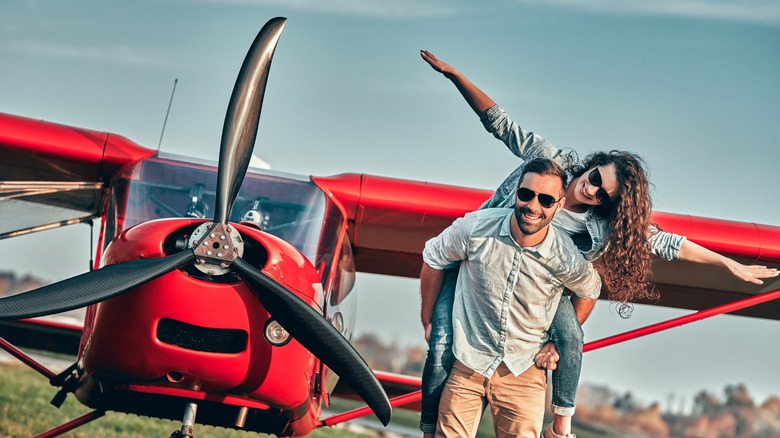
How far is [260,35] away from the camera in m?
5.19

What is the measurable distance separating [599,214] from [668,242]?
340mm

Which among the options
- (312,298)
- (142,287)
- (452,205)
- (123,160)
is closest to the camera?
(142,287)

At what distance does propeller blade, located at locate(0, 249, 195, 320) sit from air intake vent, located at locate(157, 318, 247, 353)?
28cm

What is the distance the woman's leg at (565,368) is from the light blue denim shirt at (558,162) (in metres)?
0.30

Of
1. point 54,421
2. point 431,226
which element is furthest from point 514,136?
point 54,421

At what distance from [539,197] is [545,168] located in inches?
4.9

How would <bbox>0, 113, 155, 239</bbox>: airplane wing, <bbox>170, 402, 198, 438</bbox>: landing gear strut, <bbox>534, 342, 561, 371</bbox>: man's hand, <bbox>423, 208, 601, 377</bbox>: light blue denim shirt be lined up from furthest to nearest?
<bbox>0, 113, 155, 239</bbox>: airplane wing < <bbox>170, 402, 198, 438</bbox>: landing gear strut < <bbox>534, 342, 561, 371</bbox>: man's hand < <bbox>423, 208, 601, 377</bbox>: light blue denim shirt

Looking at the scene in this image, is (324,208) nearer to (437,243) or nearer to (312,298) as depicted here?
(312,298)

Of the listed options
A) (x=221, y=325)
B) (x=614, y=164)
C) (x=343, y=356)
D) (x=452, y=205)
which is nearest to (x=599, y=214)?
(x=614, y=164)

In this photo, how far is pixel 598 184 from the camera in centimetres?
419

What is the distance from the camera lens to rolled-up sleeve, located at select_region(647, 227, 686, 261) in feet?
14.3

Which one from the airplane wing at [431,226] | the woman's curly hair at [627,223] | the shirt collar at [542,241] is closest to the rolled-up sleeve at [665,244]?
the woman's curly hair at [627,223]

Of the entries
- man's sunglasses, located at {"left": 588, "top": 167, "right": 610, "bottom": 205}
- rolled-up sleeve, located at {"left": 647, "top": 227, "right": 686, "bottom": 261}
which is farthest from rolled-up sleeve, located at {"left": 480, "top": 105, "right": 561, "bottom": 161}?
rolled-up sleeve, located at {"left": 647, "top": 227, "right": 686, "bottom": 261}

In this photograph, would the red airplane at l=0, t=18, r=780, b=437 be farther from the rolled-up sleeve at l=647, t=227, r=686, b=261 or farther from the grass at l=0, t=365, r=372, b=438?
the grass at l=0, t=365, r=372, b=438
